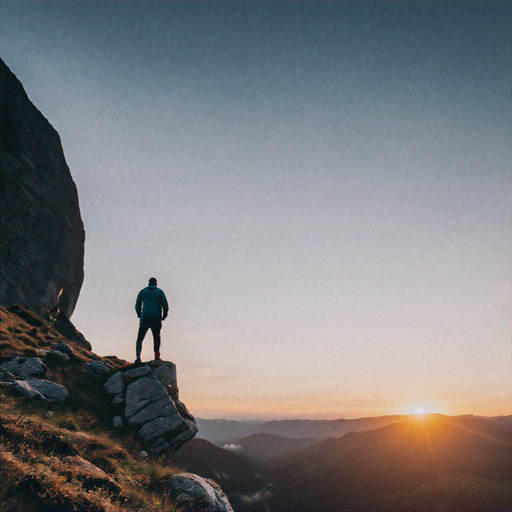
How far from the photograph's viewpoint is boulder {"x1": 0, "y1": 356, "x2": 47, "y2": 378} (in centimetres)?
1233

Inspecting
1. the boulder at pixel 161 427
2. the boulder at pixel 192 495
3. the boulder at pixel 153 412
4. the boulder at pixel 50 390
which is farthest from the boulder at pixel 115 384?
the boulder at pixel 192 495

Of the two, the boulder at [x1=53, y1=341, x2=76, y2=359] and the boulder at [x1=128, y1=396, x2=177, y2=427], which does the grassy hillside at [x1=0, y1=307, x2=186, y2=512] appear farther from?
the boulder at [x1=53, y1=341, x2=76, y2=359]

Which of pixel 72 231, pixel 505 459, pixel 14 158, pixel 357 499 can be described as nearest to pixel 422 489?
pixel 357 499

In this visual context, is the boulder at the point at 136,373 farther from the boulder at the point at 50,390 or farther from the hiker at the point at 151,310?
the boulder at the point at 50,390

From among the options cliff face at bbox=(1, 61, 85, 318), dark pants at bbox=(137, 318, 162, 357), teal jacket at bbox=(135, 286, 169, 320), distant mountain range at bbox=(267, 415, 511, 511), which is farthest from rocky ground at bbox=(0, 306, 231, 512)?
distant mountain range at bbox=(267, 415, 511, 511)

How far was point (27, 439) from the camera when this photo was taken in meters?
7.86

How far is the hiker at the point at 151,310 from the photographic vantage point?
641 inches

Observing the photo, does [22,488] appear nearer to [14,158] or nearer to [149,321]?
[149,321]

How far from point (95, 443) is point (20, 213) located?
31.2m

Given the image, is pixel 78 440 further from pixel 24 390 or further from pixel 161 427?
pixel 161 427

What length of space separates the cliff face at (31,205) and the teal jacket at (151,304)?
749 inches

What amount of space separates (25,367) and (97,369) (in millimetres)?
3366

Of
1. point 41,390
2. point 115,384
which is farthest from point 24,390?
point 115,384

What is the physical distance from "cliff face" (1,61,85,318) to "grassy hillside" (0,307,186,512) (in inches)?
840
